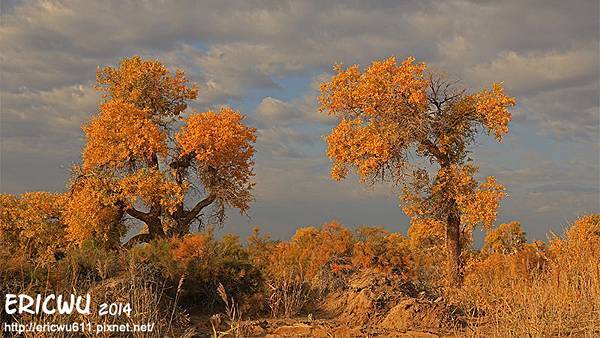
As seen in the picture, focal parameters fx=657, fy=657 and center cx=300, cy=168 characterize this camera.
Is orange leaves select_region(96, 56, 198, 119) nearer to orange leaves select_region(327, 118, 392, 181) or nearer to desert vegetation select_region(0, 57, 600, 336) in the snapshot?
desert vegetation select_region(0, 57, 600, 336)

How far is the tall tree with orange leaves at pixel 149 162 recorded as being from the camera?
26.9m

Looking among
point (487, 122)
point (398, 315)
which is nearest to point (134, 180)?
point (487, 122)

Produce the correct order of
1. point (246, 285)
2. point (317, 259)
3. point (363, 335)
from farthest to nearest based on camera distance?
point (317, 259), point (246, 285), point (363, 335)

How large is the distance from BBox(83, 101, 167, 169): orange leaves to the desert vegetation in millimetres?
63

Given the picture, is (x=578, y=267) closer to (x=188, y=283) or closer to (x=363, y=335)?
(x=363, y=335)

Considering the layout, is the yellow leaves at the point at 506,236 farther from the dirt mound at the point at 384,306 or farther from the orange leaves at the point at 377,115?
the dirt mound at the point at 384,306

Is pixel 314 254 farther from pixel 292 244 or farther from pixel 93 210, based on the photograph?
pixel 93 210

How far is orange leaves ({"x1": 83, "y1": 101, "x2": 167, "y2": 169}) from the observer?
89.0 ft

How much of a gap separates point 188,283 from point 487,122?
12.4 metres

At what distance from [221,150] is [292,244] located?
5211 millimetres

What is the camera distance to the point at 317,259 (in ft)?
66.5

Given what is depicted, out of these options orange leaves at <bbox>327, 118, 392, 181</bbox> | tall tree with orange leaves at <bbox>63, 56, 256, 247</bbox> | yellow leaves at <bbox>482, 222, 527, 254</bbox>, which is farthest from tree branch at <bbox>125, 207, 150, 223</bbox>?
yellow leaves at <bbox>482, 222, 527, 254</bbox>

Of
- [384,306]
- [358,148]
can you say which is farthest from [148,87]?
[384,306]

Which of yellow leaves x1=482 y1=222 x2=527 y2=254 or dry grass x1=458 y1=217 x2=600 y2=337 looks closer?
dry grass x1=458 y1=217 x2=600 y2=337
